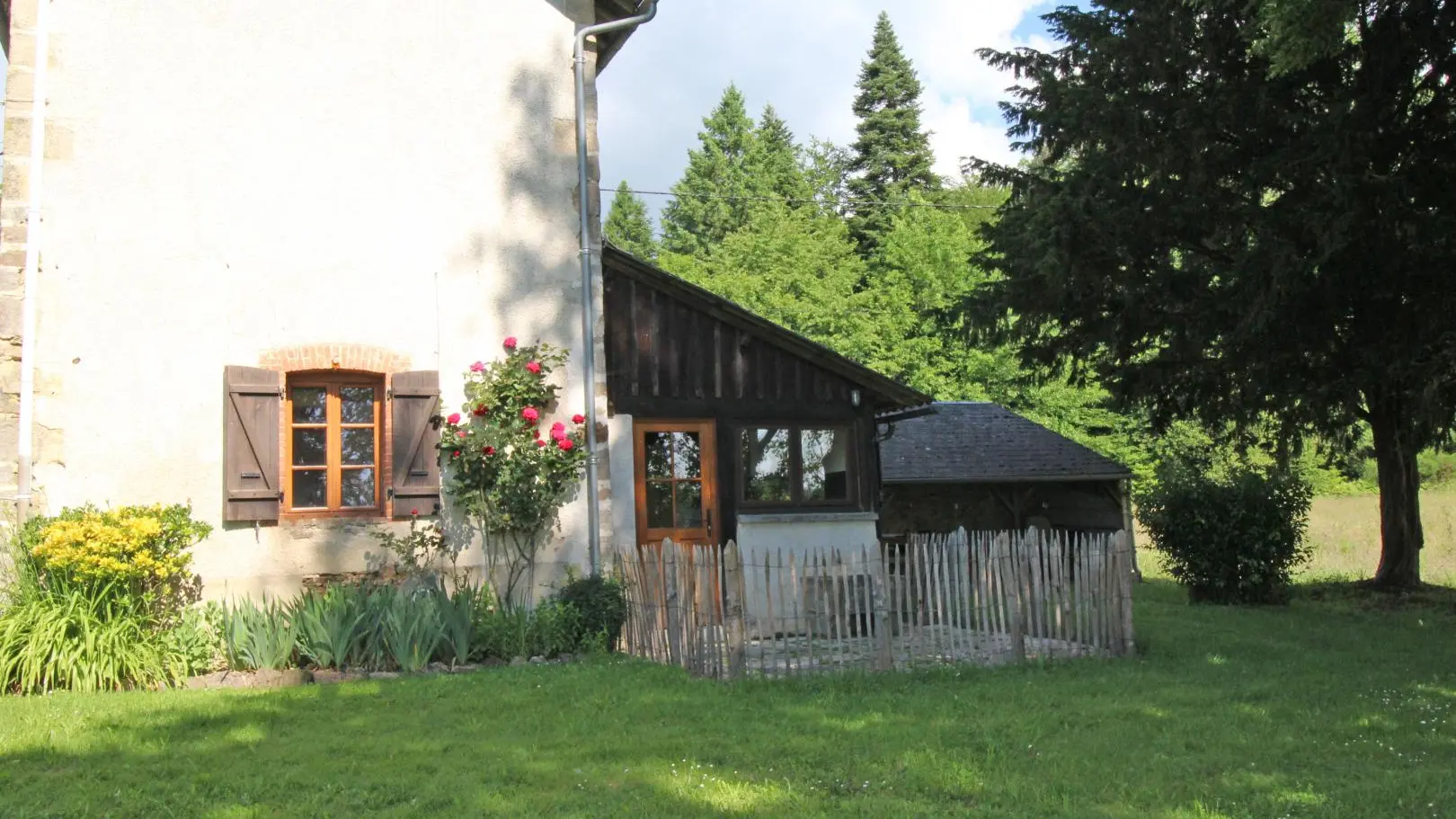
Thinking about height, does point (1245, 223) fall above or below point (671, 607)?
above

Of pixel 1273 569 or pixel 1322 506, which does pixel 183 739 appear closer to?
pixel 1273 569

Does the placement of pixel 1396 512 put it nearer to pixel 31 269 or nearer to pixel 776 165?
pixel 31 269

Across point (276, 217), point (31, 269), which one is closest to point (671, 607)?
point (276, 217)

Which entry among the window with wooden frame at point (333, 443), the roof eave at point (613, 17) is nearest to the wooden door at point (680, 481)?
the window with wooden frame at point (333, 443)

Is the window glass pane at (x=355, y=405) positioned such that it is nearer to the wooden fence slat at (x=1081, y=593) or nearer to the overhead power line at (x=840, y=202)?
the wooden fence slat at (x=1081, y=593)

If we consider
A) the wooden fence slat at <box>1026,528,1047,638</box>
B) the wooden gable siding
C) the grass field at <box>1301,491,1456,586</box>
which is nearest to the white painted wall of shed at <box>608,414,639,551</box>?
the wooden gable siding

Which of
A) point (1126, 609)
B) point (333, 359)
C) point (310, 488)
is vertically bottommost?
point (1126, 609)

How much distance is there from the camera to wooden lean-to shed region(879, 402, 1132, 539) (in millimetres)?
19047

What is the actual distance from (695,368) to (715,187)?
89.1 ft

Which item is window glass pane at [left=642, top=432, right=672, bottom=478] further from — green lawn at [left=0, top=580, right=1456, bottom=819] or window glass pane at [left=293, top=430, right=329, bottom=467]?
green lawn at [left=0, top=580, right=1456, bottom=819]

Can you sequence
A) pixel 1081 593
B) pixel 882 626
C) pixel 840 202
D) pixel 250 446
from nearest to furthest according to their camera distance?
1. pixel 882 626
2. pixel 1081 593
3. pixel 250 446
4. pixel 840 202

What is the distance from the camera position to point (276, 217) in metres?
10.0

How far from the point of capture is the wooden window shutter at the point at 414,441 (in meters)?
10.1

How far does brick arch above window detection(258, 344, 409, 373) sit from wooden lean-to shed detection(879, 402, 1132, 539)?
10.1 meters
